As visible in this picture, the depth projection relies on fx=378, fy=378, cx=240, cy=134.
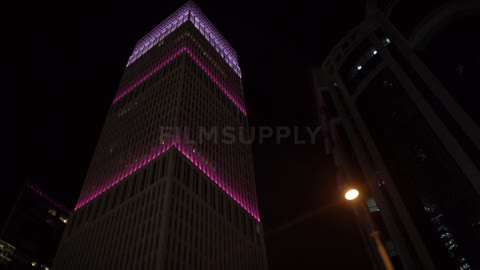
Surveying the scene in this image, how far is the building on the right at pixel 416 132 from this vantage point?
1734cm

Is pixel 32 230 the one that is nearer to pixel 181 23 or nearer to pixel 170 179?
pixel 181 23

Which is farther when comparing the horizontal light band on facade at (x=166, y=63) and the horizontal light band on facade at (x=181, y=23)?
the horizontal light band on facade at (x=181, y=23)

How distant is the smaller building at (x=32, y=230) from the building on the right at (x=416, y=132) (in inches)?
3158

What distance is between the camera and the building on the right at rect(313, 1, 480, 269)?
56.9ft

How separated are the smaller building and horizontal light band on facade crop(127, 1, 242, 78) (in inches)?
1613

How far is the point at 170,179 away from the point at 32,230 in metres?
60.2

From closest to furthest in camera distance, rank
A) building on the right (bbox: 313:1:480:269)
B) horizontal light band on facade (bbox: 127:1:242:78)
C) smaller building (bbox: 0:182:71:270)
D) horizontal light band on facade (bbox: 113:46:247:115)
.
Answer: building on the right (bbox: 313:1:480:269) → horizontal light band on facade (bbox: 113:46:247:115) → smaller building (bbox: 0:182:71:270) → horizontal light band on facade (bbox: 127:1:242:78)

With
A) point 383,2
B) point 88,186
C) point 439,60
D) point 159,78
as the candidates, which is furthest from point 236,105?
point 439,60

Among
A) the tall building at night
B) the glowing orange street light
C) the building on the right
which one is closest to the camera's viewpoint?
the glowing orange street light

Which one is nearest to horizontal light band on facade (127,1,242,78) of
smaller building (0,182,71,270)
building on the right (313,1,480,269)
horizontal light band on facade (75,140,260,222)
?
horizontal light band on facade (75,140,260,222)

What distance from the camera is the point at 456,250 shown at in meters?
17.9

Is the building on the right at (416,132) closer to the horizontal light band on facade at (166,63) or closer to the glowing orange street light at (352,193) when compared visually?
the glowing orange street light at (352,193)

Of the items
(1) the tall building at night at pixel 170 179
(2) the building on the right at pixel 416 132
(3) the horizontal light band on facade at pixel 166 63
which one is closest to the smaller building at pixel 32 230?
(1) the tall building at night at pixel 170 179

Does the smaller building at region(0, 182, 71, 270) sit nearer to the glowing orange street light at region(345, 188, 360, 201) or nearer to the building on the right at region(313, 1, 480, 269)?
A: the building on the right at region(313, 1, 480, 269)
